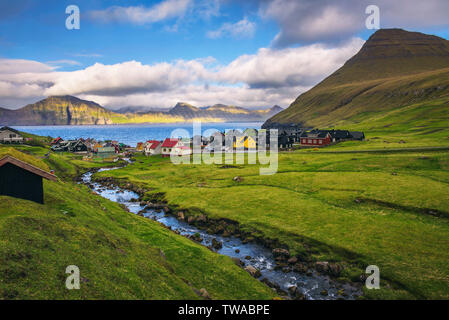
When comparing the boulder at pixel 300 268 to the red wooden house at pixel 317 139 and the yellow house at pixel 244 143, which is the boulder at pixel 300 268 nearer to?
the yellow house at pixel 244 143

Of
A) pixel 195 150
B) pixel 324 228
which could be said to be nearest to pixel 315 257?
pixel 324 228

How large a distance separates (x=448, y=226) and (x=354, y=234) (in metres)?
13.1

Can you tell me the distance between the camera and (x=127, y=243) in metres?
25.7

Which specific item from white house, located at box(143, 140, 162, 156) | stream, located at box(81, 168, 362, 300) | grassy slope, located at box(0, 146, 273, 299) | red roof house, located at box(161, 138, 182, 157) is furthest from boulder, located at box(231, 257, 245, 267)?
white house, located at box(143, 140, 162, 156)

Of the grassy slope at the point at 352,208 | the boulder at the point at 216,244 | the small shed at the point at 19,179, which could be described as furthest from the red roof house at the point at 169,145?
the small shed at the point at 19,179

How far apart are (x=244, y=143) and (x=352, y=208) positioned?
3963 inches

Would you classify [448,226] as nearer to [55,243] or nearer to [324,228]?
[324,228]

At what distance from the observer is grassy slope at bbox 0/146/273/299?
1472cm

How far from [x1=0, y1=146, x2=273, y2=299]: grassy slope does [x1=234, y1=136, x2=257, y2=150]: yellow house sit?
113122mm

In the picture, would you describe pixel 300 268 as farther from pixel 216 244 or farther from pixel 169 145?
pixel 169 145

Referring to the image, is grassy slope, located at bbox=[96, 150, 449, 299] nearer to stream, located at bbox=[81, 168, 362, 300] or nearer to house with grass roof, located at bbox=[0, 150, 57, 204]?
stream, located at bbox=[81, 168, 362, 300]

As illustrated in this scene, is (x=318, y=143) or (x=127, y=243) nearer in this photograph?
(x=127, y=243)
